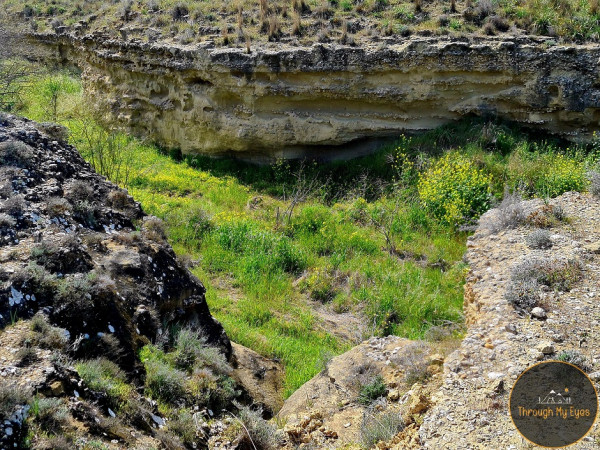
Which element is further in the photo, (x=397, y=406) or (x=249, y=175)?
(x=249, y=175)

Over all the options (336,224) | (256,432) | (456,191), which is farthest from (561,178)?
(256,432)

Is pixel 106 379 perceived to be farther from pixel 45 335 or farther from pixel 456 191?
pixel 456 191

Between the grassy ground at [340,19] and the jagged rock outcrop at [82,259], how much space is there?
686cm

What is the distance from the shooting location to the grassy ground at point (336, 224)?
23.2 feet

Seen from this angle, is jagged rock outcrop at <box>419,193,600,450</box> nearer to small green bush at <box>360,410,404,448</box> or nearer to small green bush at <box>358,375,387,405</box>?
small green bush at <box>360,410,404,448</box>

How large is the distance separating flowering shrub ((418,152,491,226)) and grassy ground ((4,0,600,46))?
2.95 meters

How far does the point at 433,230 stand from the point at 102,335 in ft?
20.3

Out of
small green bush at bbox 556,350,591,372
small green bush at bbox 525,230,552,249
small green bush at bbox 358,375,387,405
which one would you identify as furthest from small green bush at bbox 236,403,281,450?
small green bush at bbox 525,230,552,249


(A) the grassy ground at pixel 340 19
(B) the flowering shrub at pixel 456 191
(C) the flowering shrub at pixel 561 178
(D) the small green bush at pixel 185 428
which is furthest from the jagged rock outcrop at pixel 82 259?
(A) the grassy ground at pixel 340 19

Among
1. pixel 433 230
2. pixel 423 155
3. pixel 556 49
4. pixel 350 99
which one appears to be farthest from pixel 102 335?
pixel 556 49

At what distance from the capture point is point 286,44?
1130 centimetres

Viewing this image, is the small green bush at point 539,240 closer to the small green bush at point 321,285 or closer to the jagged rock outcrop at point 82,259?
the small green bush at point 321,285

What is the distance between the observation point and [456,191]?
8984 mm

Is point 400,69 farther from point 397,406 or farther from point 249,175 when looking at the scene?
point 397,406
